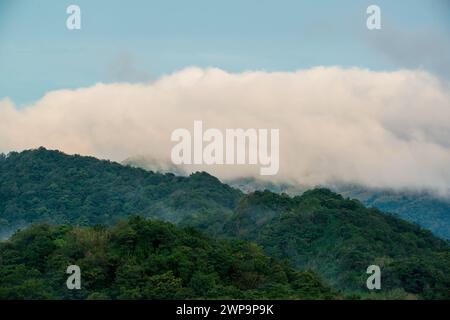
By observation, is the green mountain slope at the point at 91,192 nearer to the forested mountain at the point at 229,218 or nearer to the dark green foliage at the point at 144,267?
the forested mountain at the point at 229,218

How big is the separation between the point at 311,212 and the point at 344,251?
4.82 meters

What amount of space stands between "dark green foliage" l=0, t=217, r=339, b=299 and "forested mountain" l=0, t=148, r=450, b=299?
11 centimetres

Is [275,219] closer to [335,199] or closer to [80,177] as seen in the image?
[335,199]

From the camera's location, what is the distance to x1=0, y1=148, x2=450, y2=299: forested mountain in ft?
78.6

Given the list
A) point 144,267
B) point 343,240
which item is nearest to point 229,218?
point 343,240

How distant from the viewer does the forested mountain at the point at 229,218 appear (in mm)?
23953

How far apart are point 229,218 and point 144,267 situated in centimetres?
1735

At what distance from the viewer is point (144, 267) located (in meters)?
20.7

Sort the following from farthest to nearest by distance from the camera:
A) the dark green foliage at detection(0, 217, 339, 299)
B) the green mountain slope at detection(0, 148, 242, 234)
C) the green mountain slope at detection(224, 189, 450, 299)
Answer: the green mountain slope at detection(0, 148, 242, 234), the green mountain slope at detection(224, 189, 450, 299), the dark green foliage at detection(0, 217, 339, 299)

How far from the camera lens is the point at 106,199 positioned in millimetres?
47906

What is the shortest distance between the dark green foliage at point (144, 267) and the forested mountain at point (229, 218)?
0.11 meters

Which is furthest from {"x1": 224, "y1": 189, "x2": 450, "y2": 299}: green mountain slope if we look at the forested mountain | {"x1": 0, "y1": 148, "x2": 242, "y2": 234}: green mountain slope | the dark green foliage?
{"x1": 0, "y1": 148, "x2": 242, "y2": 234}: green mountain slope

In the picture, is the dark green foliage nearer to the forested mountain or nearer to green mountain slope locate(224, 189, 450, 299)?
the forested mountain
